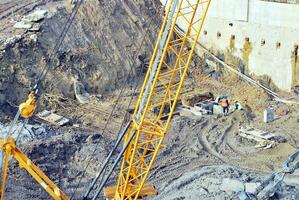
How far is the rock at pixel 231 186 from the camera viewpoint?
1781 centimetres

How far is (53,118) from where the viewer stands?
83.8 feet

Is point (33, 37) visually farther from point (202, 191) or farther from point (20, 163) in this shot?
point (202, 191)

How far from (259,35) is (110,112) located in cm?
839

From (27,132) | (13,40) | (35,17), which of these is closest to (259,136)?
(27,132)

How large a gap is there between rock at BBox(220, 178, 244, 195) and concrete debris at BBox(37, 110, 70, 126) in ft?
30.6

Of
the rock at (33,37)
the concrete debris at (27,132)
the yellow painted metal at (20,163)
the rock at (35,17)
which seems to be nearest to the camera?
the yellow painted metal at (20,163)

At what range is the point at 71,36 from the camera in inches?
1152

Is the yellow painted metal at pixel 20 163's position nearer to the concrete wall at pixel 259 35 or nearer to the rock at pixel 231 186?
the rock at pixel 231 186

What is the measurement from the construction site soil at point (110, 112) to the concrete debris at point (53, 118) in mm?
381

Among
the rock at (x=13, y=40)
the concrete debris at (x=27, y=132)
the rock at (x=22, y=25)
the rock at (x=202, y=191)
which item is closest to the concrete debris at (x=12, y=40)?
the rock at (x=13, y=40)

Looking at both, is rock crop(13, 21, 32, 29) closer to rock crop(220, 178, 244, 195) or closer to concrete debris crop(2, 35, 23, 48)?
concrete debris crop(2, 35, 23, 48)

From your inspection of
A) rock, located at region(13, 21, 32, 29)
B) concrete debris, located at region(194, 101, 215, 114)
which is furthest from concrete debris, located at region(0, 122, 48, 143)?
concrete debris, located at region(194, 101, 215, 114)

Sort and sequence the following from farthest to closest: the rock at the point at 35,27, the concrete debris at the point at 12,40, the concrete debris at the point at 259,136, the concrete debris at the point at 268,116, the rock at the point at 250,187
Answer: the rock at the point at 35,27, the concrete debris at the point at 12,40, the concrete debris at the point at 268,116, the concrete debris at the point at 259,136, the rock at the point at 250,187

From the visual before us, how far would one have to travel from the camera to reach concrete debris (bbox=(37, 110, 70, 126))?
2528 cm
